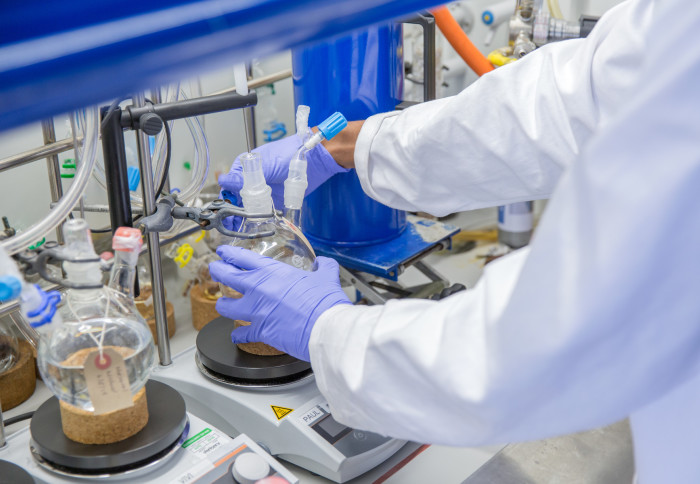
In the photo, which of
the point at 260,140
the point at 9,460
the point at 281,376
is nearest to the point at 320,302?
the point at 281,376

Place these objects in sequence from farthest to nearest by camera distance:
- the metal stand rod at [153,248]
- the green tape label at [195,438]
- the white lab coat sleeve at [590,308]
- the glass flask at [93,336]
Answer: the metal stand rod at [153,248] → the green tape label at [195,438] → the glass flask at [93,336] → the white lab coat sleeve at [590,308]

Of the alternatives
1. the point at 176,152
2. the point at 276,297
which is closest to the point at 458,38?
the point at 176,152

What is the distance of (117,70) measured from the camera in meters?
0.42

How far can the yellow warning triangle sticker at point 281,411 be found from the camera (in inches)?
43.9

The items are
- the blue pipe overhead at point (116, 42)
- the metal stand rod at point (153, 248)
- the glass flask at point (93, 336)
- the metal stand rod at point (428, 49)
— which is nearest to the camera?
the blue pipe overhead at point (116, 42)

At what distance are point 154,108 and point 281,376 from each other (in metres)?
0.47

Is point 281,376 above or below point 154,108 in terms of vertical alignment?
below

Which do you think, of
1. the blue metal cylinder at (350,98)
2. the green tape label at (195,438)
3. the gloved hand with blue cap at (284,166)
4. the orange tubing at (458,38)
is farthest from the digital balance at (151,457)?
the orange tubing at (458,38)

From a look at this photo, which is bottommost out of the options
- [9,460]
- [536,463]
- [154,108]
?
[536,463]

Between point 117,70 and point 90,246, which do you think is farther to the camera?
point 90,246

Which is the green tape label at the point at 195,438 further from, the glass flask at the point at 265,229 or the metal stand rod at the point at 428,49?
the metal stand rod at the point at 428,49

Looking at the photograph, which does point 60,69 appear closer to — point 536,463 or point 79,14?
point 79,14

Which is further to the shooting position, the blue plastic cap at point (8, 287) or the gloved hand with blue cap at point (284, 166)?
the gloved hand with blue cap at point (284, 166)

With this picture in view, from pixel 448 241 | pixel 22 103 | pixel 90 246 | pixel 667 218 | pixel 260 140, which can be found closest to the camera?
pixel 22 103
